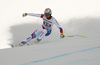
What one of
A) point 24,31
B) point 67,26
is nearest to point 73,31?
point 67,26

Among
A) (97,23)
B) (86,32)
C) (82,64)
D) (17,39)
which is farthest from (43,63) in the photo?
(97,23)

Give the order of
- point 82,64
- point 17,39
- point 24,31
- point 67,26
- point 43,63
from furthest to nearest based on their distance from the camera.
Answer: point 67,26, point 24,31, point 17,39, point 43,63, point 82,64

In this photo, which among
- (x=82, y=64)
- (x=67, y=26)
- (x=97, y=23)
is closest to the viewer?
(x=82, y=64)

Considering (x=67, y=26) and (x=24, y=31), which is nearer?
(x=24, y=31)

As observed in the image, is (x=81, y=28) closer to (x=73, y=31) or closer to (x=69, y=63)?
(x=73, y=31)

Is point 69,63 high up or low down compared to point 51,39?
up

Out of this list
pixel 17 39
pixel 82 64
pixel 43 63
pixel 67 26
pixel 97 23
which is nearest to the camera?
pixel 82 64

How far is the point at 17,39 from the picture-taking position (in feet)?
26.9

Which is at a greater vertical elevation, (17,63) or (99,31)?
(17,63)

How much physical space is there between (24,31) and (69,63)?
7361 millimetres

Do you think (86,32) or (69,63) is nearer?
(69,63)

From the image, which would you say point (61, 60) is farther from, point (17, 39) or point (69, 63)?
point (17, 39)

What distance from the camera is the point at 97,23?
10375 millimetres

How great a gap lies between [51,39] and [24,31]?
163 centimetres
